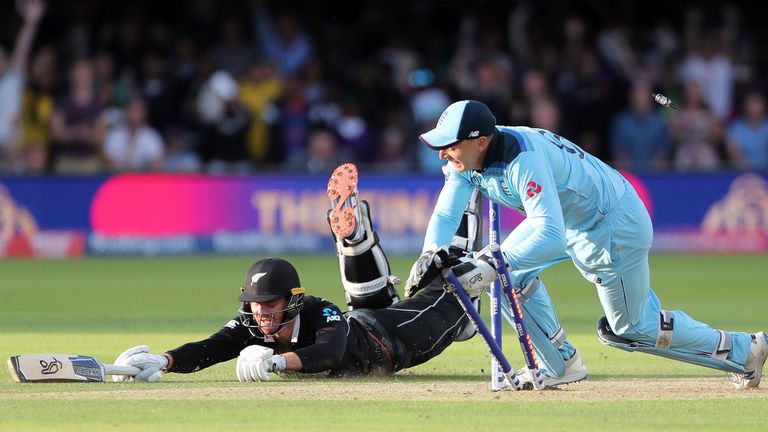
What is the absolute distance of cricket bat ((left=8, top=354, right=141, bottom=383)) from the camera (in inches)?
320

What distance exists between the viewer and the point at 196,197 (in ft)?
63.5

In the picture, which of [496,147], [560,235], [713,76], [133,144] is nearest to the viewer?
[560,235]

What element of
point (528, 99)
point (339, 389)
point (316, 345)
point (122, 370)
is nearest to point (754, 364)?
point (339, 389)

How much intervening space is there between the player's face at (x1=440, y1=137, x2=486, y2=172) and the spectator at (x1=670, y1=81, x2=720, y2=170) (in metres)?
13.2

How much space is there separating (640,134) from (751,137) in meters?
1.65

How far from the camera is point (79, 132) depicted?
767 inches

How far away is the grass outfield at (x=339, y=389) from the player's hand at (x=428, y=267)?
633mm

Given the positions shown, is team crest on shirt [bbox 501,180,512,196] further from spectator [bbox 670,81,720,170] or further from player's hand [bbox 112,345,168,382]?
spectator [bbox 670,81,720,170]

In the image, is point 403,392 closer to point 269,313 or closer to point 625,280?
point 269,313

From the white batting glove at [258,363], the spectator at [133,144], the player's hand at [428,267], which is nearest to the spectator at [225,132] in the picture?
A: the spectator at [133,144]

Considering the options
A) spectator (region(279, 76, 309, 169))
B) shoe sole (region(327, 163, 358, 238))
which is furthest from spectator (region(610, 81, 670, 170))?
shoe sole (region(327, 163, 358, 238))

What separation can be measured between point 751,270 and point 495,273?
35.4 feet

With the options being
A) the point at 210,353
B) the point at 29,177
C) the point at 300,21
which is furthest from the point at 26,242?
the point at 210,353

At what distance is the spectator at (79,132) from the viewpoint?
63.8 ft
